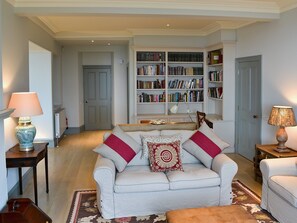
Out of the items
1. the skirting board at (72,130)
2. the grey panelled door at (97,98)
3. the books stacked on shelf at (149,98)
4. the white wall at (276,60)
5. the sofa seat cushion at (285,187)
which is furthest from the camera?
the grey panelled door at (97,98)

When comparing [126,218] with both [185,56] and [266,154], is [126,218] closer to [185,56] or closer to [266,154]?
[266,154]

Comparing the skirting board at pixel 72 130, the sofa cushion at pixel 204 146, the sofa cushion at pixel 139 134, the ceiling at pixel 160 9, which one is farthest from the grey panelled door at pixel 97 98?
the sofa cushion at pixel 204 146

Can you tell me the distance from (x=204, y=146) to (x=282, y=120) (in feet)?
3.88

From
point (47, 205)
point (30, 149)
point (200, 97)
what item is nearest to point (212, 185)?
point (47, 205)

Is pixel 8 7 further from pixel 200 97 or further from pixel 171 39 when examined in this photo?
pixel 200 97

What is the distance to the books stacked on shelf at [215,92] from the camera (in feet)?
22.3

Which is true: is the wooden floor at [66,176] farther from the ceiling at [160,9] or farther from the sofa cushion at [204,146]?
the ceiling at [160,9]

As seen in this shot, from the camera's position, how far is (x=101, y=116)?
9.88 m

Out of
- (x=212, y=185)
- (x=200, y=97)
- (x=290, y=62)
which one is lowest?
(x=212, y=185)

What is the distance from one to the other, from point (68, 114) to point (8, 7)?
553 cm

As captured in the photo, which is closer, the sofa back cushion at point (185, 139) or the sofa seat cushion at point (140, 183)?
the sofa seat cushion at point (140, 183)

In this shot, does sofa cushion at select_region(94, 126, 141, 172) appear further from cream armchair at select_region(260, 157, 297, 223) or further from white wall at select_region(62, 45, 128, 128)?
white wall at select_region(62, 45, 128, 128)

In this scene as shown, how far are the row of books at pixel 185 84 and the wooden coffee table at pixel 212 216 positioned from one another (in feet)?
16.3

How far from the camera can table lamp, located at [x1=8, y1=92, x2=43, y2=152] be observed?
3975 millimetres
